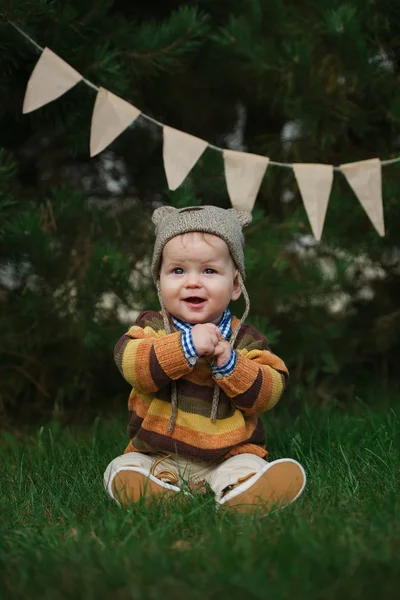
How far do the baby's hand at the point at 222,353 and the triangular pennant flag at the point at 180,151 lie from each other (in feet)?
2.70

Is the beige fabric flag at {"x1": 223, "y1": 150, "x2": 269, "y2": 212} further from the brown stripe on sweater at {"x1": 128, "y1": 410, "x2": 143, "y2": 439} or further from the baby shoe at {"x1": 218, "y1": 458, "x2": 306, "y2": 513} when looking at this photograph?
the baby shoe at {"x1": 218, "y1": 458, "x2": 306, "y2": 513}

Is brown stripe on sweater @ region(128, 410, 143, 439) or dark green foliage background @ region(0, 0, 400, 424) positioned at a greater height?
dark green foliage background @ region(0, 0, 400, 424)

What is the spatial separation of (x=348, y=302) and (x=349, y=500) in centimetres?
195

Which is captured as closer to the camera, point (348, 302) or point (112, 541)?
point (112, 541)

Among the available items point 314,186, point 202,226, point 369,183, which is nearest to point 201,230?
point 202,226

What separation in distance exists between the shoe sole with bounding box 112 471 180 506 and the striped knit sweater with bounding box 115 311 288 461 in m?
0.15

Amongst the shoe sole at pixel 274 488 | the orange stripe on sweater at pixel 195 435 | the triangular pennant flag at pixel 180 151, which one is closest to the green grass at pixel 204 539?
the shoe sole at pixel 274 488

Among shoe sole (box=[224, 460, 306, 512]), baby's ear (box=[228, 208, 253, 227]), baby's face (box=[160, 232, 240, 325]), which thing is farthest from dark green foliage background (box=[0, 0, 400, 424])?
shoe sole (box=[224, 460, 306, 512])

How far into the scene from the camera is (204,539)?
5.41 feet

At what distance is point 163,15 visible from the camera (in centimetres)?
403

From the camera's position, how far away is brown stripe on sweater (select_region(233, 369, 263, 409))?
212 cm

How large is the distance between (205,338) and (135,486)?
41 cm

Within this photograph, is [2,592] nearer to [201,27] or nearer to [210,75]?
[201,27]

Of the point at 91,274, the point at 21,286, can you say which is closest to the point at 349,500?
Result: the point at 91,274
